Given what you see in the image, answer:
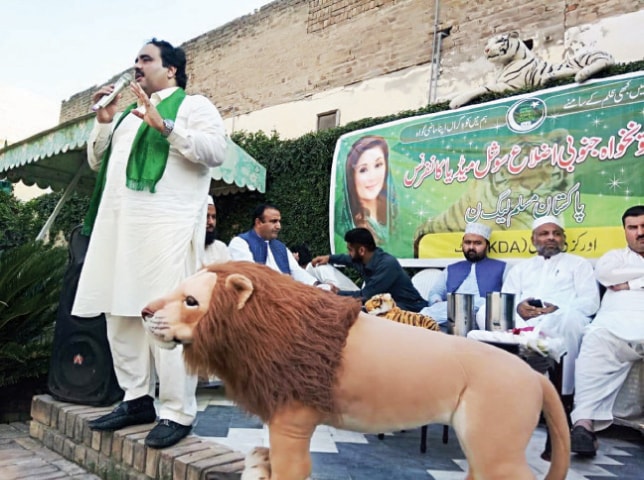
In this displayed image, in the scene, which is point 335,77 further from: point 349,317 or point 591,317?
point 349,317

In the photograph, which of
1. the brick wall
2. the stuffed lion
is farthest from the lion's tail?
the brick wall

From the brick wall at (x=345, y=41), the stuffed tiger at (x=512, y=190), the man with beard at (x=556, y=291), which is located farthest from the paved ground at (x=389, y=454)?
the brick wall at (x=345, y=41)

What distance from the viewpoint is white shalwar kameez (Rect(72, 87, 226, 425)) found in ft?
7.57

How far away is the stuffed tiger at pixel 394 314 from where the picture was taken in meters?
2.67

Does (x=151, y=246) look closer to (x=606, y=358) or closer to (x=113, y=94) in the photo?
(x=113, y=94)

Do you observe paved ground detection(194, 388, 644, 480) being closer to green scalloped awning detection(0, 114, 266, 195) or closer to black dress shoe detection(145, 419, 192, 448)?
black dress shoe detection(145, 419, 192, 448)

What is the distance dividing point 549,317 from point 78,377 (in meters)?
2.78

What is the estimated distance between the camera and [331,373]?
4.83 ft

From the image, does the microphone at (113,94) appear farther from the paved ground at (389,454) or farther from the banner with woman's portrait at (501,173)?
the banner with woman's portrait at (501,173)

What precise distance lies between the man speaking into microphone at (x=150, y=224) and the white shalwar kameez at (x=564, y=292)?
6.75 feet

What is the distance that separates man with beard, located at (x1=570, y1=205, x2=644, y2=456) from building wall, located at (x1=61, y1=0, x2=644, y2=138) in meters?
3.79

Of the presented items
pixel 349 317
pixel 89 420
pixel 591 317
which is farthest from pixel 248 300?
pixel 591 317

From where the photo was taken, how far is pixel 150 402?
8.38 feet

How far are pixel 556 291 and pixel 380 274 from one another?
131 cm
